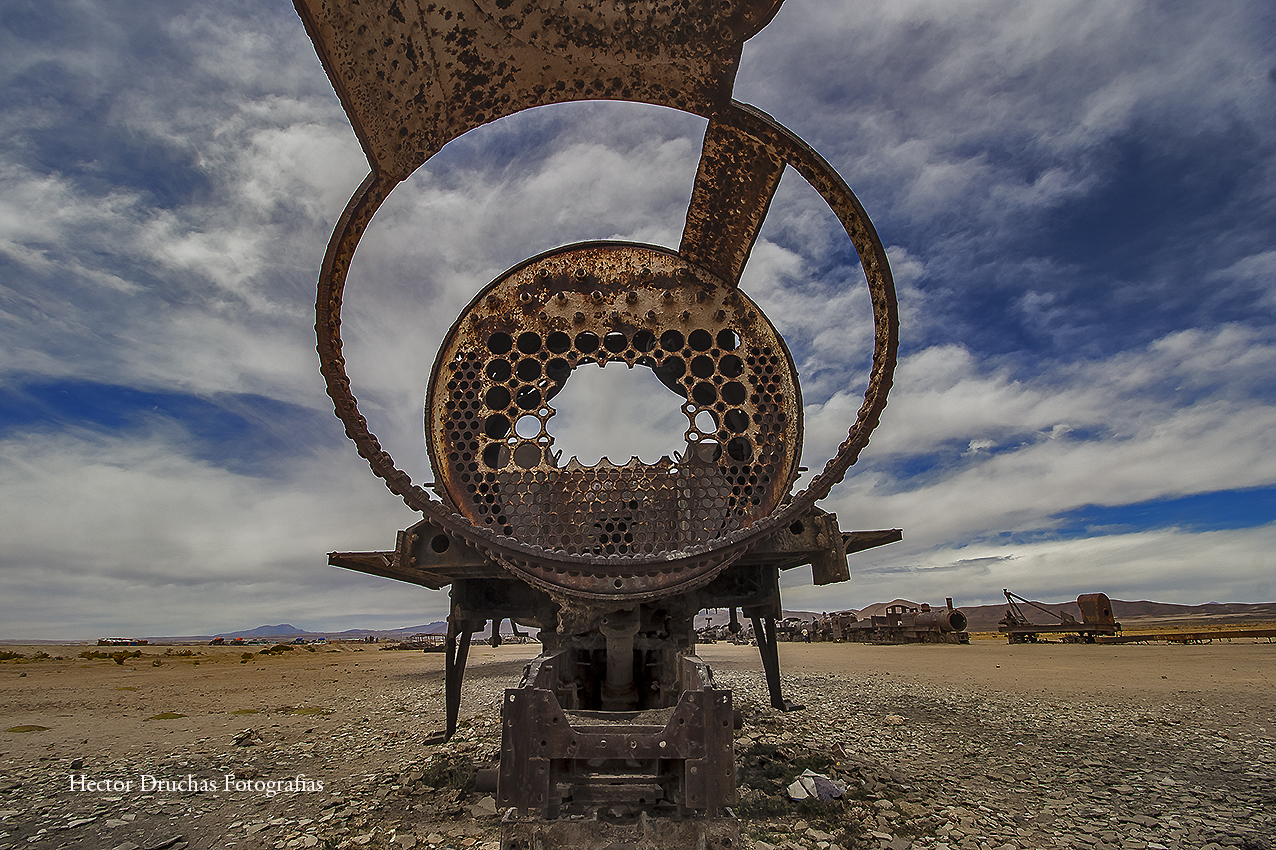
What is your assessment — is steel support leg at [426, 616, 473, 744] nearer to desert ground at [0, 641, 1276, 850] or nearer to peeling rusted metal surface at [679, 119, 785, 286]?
desert ground at [0, 641, 1276, 850]

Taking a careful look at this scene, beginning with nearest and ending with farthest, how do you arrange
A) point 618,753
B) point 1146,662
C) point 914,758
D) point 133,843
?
point 618,753, point 133,843, point 914,758, point 1146,662

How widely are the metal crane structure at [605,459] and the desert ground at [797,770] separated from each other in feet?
3.20

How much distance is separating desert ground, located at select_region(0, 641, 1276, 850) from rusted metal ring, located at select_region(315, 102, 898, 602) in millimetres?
1687

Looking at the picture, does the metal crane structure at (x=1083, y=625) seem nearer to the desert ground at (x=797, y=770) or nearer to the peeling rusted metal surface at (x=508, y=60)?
the desert ground at (x=797, y=770)

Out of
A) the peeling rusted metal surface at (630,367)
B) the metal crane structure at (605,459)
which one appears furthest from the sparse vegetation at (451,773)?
the peeling rusted metal surface at (630,367)

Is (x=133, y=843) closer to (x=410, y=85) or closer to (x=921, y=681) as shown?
(x=410, y=85)

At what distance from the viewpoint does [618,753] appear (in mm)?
2451

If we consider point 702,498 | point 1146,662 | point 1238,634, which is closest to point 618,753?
point 702,498

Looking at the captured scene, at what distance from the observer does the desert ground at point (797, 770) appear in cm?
372

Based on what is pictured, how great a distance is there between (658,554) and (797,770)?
9.58 feet

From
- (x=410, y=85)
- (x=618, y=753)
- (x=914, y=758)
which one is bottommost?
(x=914, y=758)

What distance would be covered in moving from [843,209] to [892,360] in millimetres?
888

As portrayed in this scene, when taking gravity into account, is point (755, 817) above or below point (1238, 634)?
above

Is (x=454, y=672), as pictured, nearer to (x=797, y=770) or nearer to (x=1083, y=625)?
(x=797, y=770)
